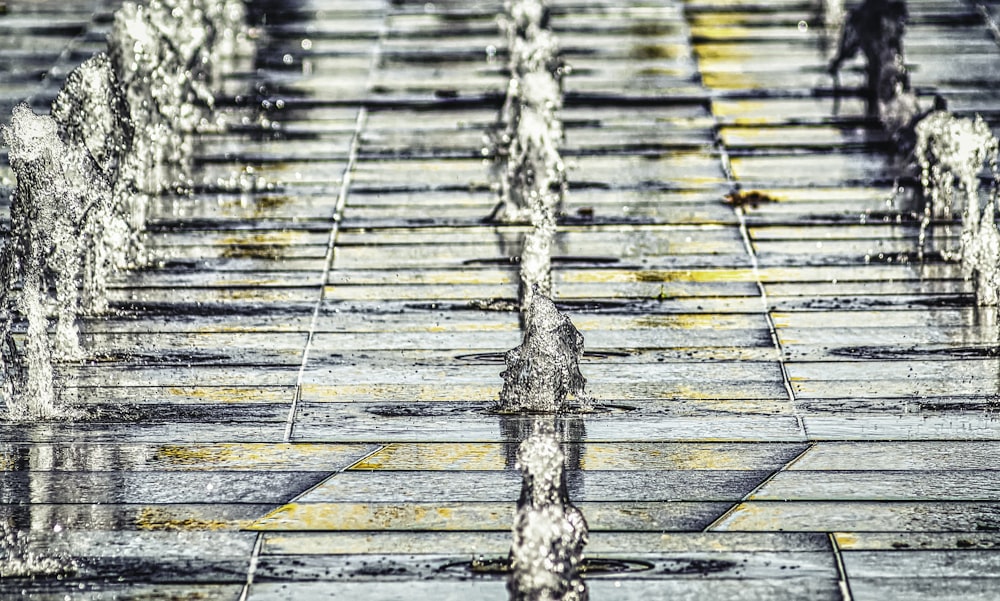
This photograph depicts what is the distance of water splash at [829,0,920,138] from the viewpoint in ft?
36.6

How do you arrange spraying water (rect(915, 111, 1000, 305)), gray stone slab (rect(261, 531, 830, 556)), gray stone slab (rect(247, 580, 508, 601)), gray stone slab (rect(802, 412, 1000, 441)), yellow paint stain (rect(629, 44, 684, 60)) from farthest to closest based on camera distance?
yellow paint stain (rect(629, 44, 684, 60)) < spraying water (rect(915, 111, 1000, 305)) < gray stone slab (rect(802, 412, 1000, 441)) < gray stone slab (rect(261, 531, 830, 556)) < gray stone slab (rect(247, 580, 508, 601))

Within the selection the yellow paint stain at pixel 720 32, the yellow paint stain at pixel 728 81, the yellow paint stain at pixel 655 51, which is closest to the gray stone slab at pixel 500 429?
the yellow paint stain at pixel 728 81

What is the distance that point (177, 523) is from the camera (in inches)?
230

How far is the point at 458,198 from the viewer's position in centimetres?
1007

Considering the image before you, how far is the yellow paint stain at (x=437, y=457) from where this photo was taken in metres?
6.35

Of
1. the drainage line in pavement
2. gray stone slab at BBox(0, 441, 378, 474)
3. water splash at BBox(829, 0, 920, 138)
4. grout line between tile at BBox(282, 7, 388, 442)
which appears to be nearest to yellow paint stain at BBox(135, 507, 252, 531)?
gray stone slab at BBox(0, 441, 378, 474)

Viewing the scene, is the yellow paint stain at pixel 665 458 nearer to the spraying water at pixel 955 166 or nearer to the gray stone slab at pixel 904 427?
the gray stone slab at pixel 904 427

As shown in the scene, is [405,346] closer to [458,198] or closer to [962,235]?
[458,198]

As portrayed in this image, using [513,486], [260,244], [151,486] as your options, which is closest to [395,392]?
[513,486]

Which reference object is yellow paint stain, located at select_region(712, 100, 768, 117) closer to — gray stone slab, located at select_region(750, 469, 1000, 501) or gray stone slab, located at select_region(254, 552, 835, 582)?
gray stone slab, located at select_region(750, 469, 1000, 501)

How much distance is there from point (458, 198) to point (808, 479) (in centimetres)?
432

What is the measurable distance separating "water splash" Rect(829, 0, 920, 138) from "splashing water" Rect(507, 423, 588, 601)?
6337 millimetres

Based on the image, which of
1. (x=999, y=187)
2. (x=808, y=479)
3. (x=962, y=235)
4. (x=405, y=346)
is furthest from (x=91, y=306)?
(x=999, y=187)

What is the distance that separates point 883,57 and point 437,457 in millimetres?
6158
